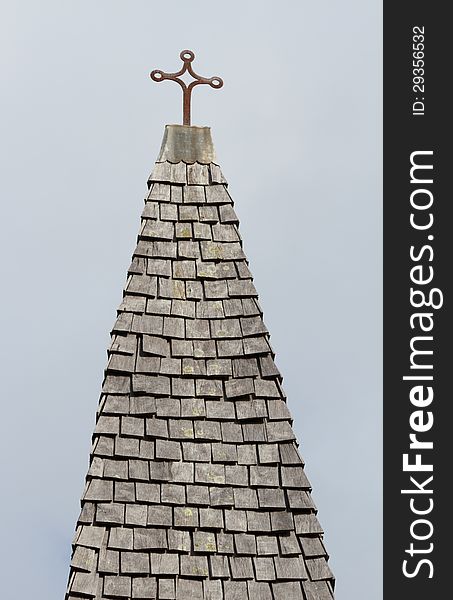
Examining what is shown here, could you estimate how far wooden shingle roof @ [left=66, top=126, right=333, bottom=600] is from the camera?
14.0 metres

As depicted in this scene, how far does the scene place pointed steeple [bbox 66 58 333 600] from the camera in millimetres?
13984

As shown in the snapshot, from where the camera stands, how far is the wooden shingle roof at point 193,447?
13984 mm

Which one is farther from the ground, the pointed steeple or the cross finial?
the cross finial

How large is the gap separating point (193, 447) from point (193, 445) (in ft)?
0.05

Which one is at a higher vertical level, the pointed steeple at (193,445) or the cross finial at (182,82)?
the cross finial at (182,82)

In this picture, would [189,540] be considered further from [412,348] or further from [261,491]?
[412,348]

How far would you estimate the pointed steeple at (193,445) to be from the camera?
13984 millimetres

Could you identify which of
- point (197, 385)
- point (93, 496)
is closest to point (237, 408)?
point (197, 385)

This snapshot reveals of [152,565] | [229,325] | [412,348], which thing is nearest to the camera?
[152,565]

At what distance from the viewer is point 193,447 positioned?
47.3ft

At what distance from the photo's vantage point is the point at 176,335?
48.5 feet

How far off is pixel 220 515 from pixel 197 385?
3.34 feet

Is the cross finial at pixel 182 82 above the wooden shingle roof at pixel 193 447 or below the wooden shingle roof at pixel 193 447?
above

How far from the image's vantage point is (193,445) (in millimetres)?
14422
